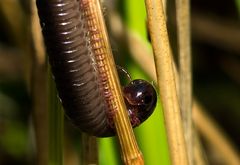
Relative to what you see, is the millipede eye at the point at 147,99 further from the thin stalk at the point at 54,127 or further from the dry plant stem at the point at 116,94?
the thin stalk at the point at 54,127

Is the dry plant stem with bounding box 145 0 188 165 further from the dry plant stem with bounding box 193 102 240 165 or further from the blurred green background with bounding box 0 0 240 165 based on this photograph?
the blurred green background with bounding box 0 0 240 165

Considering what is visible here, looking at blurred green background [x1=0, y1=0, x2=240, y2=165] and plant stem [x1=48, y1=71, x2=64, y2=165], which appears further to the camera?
blurred green background [x1=0, y1=0, x2=240, y2=165]

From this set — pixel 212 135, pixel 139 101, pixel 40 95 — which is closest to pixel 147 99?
pixel 139 101

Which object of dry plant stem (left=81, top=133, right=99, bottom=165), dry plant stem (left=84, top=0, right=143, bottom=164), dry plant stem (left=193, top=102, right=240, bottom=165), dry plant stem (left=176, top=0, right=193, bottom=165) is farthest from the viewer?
dry plant stem (left=193, top=102, right=240, bottom=165)

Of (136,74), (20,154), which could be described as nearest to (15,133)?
(20,154)

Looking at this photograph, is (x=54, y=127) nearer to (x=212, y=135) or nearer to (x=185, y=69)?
(x=185, y=69)

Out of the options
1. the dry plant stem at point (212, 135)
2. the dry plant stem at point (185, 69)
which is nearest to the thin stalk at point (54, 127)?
the dry plant stem at point (185, 69)

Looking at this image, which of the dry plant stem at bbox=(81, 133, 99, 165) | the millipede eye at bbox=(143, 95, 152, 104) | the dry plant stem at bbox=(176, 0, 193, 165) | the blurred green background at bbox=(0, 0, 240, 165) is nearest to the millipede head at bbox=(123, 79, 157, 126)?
the millipede eye at bbox=(143, 95, 152, 104)
